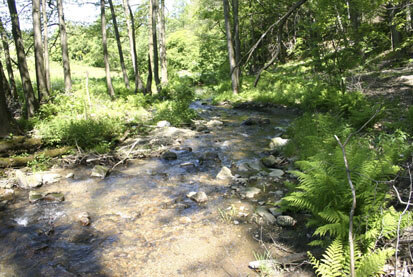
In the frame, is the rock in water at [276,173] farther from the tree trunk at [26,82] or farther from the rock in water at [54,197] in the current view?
the tree trunk at [26,82]

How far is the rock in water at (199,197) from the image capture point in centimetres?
535

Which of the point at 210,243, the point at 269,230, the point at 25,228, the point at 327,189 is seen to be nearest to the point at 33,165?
the point at 25,228

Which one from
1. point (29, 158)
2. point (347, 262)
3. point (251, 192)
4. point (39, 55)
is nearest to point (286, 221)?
point (251, 192)

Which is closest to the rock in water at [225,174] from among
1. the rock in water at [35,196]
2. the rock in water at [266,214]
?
the rock in water at [266,214]

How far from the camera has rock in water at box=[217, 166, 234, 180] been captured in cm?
645

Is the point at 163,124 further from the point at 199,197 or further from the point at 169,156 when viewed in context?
the point at 199,197

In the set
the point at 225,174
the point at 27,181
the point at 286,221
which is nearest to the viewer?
the point at 286,221

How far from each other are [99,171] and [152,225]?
293 centimetres

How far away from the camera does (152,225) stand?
4.65 m

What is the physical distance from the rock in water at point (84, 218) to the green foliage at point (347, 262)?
363cm

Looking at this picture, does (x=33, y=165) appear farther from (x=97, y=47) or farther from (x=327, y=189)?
(x=97, y=47)

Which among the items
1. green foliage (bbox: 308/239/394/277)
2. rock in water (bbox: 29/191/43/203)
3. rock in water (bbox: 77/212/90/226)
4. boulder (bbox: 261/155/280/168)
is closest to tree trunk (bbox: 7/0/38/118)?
rock in water (bbox: 29/191/43/203)

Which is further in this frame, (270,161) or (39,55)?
(39,55)

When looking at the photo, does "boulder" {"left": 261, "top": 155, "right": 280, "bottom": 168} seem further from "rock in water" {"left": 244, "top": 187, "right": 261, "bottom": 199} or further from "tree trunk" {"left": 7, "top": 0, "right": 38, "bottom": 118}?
"tree trunk" {"left": 7, "top": 0, "right": 38, "bottom": 118}
